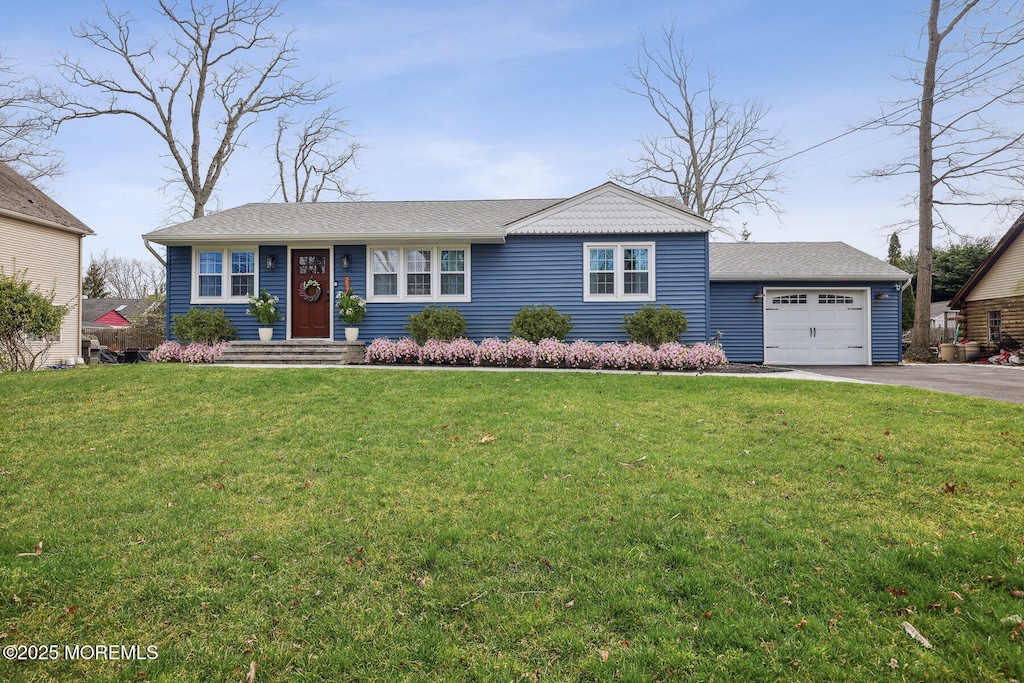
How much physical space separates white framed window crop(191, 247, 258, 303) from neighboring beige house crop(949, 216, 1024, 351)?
934 inches

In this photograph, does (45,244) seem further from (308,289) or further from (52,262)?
(308,289)

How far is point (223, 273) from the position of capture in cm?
1255

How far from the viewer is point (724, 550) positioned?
305 centimetres

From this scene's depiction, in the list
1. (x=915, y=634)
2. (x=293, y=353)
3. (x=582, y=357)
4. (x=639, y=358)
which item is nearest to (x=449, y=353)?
(x=582, y=357)

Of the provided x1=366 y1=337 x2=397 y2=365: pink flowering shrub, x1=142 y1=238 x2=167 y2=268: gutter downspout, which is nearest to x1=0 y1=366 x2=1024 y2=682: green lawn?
x1=366 y1=337 x2=397 y2=365: pink flowering shrub

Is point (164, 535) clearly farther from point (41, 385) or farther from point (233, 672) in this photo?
point (41, 385)

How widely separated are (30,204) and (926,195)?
30.4 meters

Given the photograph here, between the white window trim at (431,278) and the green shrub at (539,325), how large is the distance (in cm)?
160

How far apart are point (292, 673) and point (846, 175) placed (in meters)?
24.4

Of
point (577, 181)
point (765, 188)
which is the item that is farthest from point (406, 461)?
point (765, 188)

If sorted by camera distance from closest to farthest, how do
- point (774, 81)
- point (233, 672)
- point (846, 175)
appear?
point (233, 672) → point (774, 81) → point (846, 175)

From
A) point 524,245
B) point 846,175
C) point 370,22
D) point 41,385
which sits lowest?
point 41,385

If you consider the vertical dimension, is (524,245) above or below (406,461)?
above

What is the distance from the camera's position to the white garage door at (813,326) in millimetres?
15492
